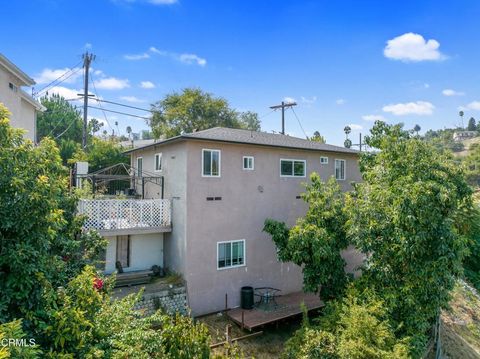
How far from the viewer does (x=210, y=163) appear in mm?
13883

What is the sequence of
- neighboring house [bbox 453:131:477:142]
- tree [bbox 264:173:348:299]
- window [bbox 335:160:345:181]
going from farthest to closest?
neighboring house [bbox 453:131:477:142]
window [bbox 335:160:345:181]
tree [bbox 264:173:348:299]

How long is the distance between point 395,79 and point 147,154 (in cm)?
1780

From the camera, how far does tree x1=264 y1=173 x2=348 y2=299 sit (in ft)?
36.4

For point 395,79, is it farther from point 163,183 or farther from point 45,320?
point 45,320

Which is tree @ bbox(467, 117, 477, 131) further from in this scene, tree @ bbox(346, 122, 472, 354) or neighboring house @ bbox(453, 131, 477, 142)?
tree @ bbox(346, 122, 472, 354)

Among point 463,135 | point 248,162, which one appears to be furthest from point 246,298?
point 463,135

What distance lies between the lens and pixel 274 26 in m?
16.7

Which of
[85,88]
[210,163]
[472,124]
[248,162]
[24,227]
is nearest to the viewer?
[24,227]

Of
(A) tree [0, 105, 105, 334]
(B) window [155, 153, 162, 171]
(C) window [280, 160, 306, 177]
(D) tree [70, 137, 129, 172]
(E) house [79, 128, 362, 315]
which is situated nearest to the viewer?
(A) tree [0, 105, 105, 334]

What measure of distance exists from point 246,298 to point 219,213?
13.5ft

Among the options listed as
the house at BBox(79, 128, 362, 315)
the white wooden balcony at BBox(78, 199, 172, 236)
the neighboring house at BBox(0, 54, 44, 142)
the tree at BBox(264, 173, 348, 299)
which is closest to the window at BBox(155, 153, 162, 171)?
the house at BBox(79, 128, 362, 315)

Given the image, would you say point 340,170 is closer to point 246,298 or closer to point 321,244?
point 321,244

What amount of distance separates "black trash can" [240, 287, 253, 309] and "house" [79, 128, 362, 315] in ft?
1.22

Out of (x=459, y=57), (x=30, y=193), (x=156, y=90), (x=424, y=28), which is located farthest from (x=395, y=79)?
(x=156, y=90)
